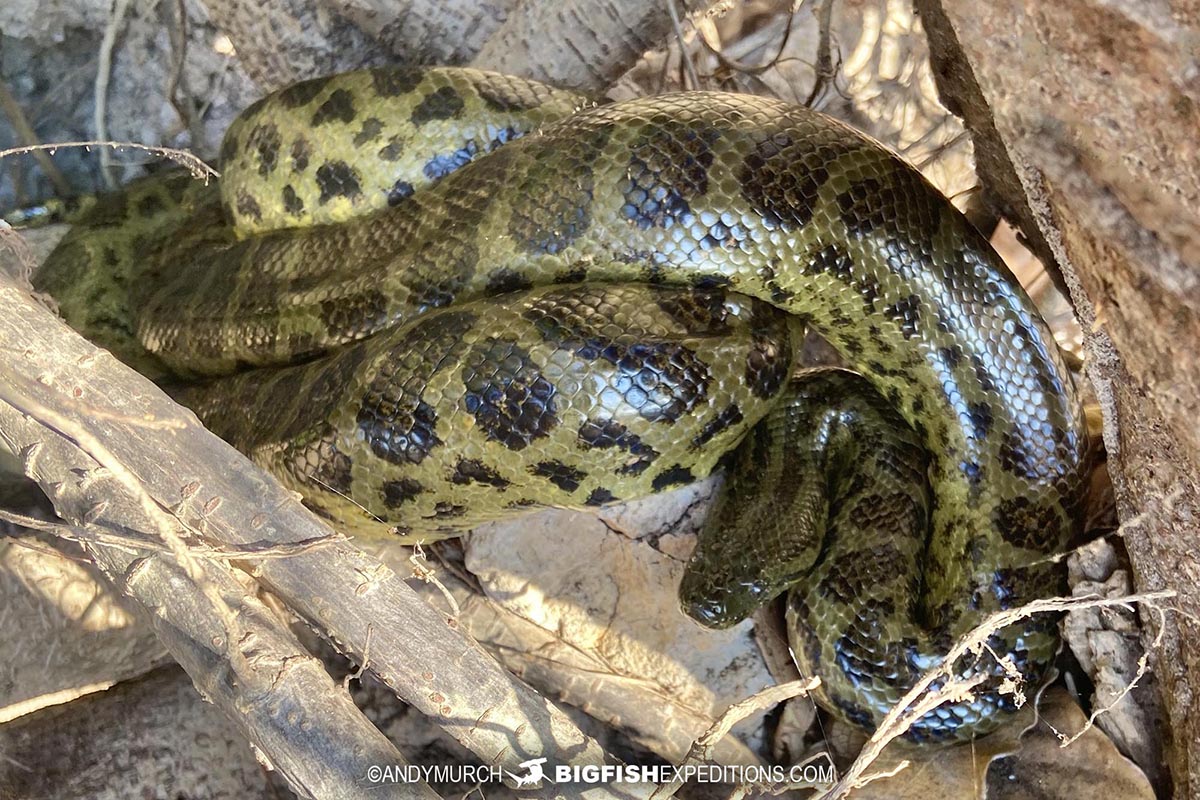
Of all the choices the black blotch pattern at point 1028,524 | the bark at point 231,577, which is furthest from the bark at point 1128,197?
the bark at point 231,577

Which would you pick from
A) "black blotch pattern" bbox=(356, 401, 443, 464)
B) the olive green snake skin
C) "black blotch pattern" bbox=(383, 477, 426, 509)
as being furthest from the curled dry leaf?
"black blotch pattern" bbox=(356, 401, 443, 464)

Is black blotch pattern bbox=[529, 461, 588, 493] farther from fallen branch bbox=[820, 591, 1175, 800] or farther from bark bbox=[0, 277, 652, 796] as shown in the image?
fallen branch bbox=[820, 591, 1175, 800]

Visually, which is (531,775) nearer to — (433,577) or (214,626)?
(433,577)

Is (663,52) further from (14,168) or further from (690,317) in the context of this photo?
(14,168)

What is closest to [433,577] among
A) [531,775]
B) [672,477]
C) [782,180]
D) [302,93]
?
[531,775]

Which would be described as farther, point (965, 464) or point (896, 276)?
point (965, 464)

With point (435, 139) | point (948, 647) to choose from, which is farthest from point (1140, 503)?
point (435, 139)
